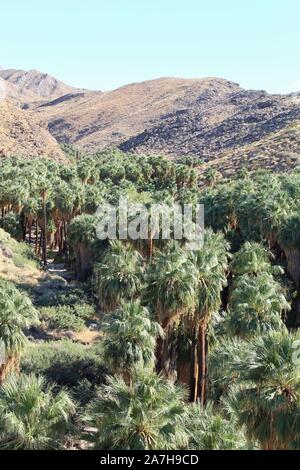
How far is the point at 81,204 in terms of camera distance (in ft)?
189

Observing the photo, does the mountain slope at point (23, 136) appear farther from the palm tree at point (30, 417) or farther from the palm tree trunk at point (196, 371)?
the palm tree at point (30, 417)

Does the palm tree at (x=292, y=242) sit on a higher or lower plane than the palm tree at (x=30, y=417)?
higher

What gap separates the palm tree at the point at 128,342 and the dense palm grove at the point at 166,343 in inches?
2.1

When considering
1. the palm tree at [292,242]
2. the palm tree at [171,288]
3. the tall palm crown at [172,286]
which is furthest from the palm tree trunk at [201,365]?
the palm tree at [292,242]

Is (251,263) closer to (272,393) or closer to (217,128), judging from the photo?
(272,393)

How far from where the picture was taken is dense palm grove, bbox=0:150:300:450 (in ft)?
42.2

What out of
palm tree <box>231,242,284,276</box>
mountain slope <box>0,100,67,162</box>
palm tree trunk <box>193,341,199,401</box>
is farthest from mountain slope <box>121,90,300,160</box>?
palm tree trunk <box>193,341,199,401</box>

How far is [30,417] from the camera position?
543 inches

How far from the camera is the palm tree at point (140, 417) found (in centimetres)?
1283

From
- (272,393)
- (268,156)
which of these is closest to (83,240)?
(272,393)

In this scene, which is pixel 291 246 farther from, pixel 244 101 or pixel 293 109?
pixel 244 101

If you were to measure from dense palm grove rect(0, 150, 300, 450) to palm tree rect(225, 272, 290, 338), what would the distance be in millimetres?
53

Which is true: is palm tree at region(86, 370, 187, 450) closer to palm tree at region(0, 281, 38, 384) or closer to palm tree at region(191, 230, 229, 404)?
palm tree at region(0, 281, 38, 384)
